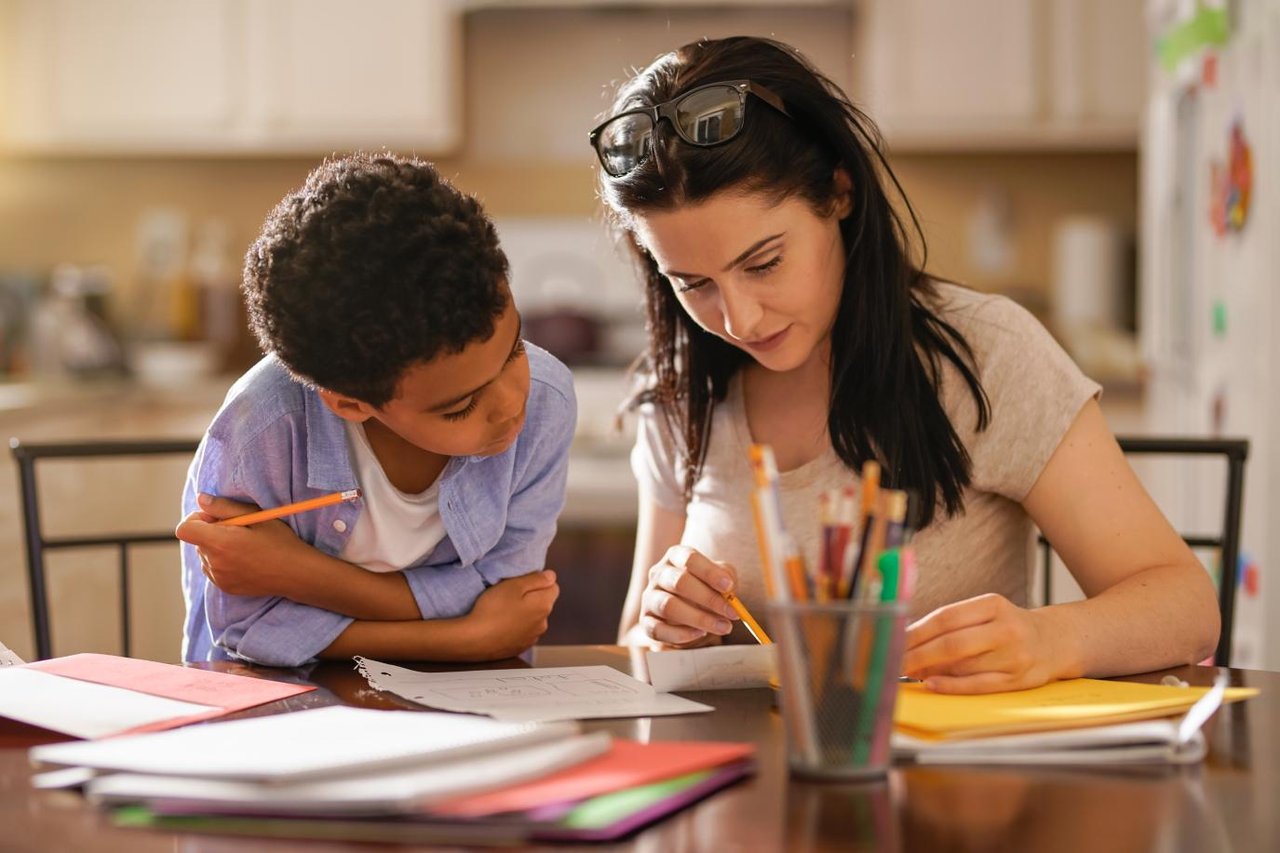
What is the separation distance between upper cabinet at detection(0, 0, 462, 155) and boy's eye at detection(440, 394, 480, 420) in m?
2.77

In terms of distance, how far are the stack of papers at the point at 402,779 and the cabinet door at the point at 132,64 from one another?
3.20 m

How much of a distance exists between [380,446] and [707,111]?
1.28 feet

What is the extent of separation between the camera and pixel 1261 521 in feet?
6.09

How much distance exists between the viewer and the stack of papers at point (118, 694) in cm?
91

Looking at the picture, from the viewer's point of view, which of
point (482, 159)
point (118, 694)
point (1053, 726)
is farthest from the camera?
point (482, 159)

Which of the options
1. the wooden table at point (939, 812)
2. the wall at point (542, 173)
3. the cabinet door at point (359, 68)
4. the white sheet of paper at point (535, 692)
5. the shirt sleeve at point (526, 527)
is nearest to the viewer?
the wooden table at point (939, 812)

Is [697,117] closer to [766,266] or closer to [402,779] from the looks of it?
[766,266]

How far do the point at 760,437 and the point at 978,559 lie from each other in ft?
0.79

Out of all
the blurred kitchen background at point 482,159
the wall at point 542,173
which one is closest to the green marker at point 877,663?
the blurred kitchen background at point 482,159

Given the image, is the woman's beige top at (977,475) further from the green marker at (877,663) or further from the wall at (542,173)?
the wall at (542,173)


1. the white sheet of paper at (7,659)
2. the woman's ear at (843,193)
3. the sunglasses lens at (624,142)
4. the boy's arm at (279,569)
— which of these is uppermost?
the sunglasses lens at (624,142)

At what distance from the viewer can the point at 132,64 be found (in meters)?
3.75

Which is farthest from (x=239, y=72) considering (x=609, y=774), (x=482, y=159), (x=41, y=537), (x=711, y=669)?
(x=609, y=774)

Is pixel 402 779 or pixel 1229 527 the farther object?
pixel 1229 527
